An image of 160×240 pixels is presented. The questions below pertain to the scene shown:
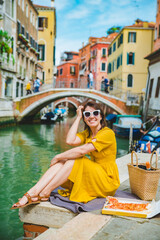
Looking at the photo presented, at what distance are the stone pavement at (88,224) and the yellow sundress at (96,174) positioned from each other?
22 centimetres

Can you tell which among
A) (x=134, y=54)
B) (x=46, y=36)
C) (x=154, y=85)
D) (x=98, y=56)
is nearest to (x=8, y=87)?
(x=154, y=85)

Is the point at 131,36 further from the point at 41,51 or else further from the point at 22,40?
the point at 41,51

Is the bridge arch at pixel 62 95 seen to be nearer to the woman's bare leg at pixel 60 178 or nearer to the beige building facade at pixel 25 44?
the beige building facade at pixel 25 44

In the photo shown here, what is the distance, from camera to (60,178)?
2701 millimetres

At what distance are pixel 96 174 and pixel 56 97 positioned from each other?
18.1 meters

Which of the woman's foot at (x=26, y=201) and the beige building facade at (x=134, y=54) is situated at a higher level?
the beige building facade at (x=134, y=54)

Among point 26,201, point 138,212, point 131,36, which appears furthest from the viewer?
point 131,36

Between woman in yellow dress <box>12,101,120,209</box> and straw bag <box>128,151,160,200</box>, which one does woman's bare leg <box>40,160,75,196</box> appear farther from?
straw bag <box>128,151,160,200</box>

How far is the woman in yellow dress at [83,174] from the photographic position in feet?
8.82

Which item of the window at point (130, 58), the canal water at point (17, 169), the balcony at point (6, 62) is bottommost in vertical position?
the canal water at point (17, 169)

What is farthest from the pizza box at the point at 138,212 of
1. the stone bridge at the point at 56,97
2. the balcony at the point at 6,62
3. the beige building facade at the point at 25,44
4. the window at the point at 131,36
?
the window at the point at 131,36

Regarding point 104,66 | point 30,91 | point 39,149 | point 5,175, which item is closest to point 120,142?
point 39,149

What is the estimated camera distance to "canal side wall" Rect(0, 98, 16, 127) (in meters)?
16.7

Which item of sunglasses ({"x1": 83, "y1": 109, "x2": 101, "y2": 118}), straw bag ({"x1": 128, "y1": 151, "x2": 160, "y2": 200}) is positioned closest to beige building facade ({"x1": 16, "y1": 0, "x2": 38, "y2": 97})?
sunglasses ({"x1": 83, "y1": 109, "x2": 101, "y2": 118})
